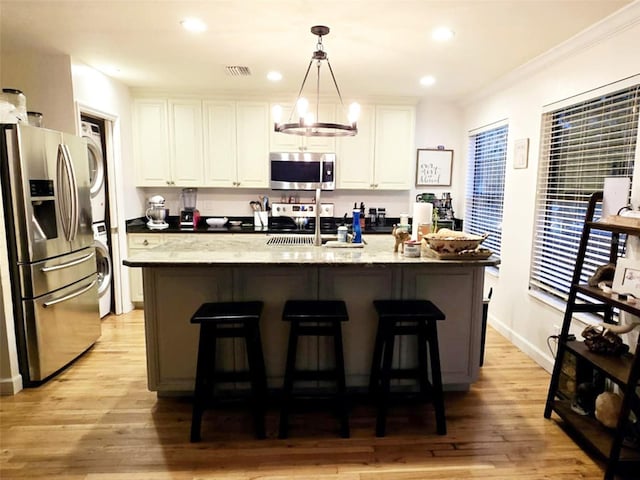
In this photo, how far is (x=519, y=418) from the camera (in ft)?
7.74

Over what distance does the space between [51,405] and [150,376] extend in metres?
0.66

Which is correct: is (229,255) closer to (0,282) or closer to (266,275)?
(266,275)

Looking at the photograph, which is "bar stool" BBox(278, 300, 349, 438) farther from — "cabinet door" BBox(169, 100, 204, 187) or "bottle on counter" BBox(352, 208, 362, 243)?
"cabinet door" BBox(169, 100, 204, 187)

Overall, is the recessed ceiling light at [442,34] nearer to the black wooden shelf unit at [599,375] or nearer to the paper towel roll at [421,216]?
the paper towel roll at [421,216]

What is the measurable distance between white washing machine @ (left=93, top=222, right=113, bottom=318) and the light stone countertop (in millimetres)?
1390

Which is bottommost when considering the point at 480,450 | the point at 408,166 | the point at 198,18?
the point at 480,450

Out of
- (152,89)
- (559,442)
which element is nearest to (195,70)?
(152,89)

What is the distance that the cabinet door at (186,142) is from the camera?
14.3 feet

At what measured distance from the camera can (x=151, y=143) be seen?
14.4 feet

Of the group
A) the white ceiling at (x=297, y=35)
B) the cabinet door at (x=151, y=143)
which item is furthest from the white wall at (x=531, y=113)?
the cabinet door at (x=151, y=143)

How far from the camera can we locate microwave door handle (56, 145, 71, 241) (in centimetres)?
279

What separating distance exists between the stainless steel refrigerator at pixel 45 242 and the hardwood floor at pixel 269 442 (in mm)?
311

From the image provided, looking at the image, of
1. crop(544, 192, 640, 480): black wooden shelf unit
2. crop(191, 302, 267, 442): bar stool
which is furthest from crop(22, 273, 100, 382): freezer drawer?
crop(544, 192, 640, 480): black wooden shelf unit

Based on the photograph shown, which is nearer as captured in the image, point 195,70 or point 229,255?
point 229,255
